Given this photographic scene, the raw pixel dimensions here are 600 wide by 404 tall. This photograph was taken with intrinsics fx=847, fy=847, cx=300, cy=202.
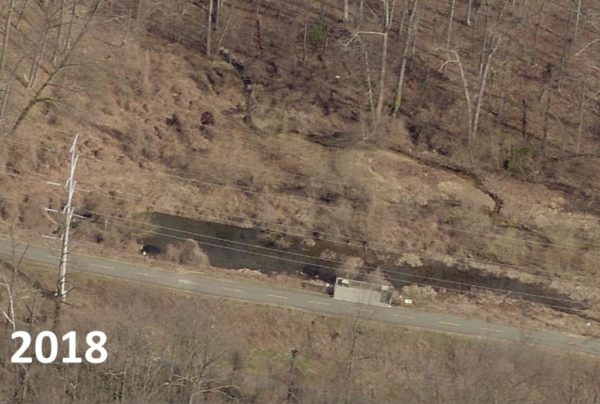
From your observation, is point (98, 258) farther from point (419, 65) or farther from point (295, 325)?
point (419, 65)

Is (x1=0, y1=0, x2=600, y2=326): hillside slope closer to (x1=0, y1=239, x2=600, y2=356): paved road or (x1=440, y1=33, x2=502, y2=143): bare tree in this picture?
(x1=440, y1=33, x2=502, y2=143): bare tree

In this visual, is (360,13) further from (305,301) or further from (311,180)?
(305,301)

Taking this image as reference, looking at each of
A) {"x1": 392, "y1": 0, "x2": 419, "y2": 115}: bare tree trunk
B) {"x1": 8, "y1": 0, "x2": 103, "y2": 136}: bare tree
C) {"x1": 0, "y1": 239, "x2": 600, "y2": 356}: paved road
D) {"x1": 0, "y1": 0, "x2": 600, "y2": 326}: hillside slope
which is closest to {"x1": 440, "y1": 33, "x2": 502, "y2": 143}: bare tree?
{"x1": 0, "y1": 0, "x2": 600, "y2": 326}: hillside slope

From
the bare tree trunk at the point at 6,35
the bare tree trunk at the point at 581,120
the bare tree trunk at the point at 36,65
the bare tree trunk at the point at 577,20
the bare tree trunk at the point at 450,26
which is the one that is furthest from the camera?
the bare tree trunk at the point at 450,26

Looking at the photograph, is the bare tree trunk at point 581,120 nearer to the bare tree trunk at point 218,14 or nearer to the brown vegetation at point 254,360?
the brown vegetation at point 254,360

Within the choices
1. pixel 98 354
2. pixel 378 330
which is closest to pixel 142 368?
pixel 98 354

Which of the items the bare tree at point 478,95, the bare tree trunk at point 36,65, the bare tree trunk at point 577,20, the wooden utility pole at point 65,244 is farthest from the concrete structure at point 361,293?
the bare tree trunk at point 577,20

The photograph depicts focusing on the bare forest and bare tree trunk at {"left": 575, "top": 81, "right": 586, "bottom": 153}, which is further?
bare tree trunk at {"left": 575, "top": 81, "right": 586, "bottom": 153}
